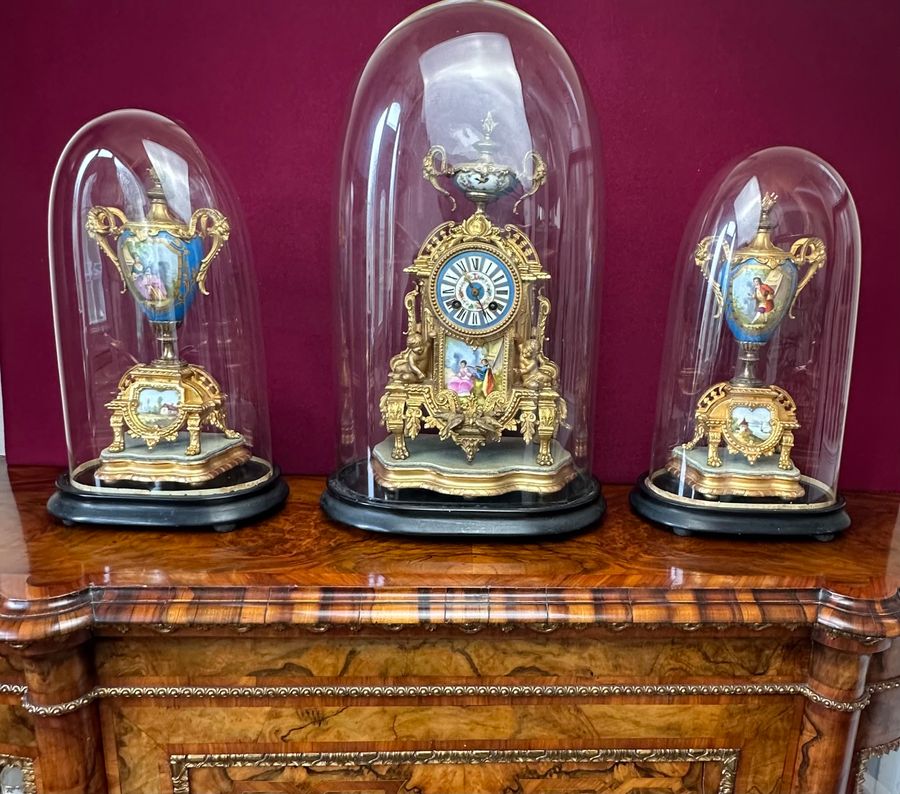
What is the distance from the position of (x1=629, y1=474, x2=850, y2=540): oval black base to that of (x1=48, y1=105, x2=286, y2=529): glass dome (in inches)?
21.0

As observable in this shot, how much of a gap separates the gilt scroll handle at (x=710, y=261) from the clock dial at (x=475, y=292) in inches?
11.3

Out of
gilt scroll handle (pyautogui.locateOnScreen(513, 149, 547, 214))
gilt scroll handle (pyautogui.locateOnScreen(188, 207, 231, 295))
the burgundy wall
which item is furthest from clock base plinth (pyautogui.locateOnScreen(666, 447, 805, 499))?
gilt scroll handle (pyautogui.locateOnScreen(188, 207, 231, 295))

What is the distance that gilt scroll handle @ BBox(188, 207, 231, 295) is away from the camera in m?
0.92

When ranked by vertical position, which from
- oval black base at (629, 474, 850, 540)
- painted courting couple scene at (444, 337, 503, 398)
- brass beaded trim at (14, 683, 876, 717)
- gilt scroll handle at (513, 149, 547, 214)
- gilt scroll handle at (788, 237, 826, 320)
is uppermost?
gilt scroll handle at (513, 149, 547, 214)

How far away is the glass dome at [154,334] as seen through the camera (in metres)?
0.88

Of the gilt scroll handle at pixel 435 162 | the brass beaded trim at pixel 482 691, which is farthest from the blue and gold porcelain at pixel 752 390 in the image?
the gilt scroll handle at pixel 435 162

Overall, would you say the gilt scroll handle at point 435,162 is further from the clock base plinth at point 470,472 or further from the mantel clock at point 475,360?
the clock base plinth at point 470,472

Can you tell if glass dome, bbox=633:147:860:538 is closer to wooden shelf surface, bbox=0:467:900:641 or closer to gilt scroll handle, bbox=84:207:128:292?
wooden shelf surface, bbox=0:467:900:641

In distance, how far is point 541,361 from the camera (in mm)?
890

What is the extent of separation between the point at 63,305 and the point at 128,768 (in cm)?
62

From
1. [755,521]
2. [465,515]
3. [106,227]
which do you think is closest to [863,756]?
[755,521]

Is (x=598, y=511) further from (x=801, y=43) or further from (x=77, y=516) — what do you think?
(x=801, y=43)

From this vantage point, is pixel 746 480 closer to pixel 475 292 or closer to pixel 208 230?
pixel 475 292

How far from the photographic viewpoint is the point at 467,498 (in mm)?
870
